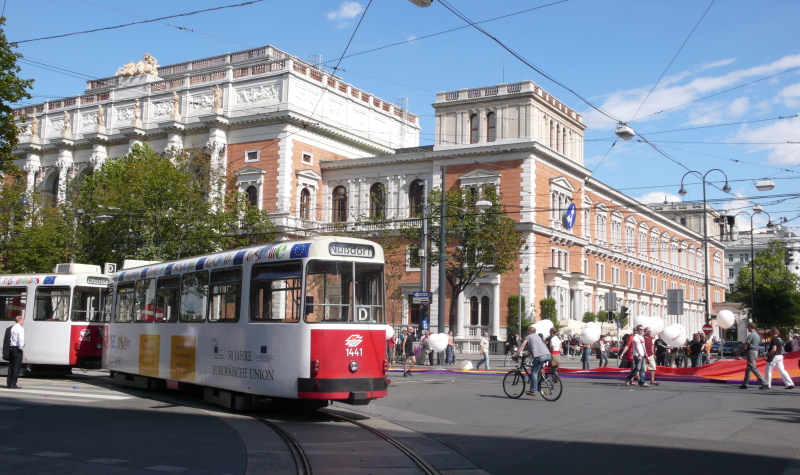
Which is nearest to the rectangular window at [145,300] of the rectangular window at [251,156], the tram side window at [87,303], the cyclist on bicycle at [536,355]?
the tram side window at [87,303]

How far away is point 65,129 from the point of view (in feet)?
214

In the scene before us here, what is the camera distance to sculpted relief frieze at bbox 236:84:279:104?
5484 centimetres

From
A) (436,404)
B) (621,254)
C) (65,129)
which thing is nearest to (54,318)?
→ (436,404)

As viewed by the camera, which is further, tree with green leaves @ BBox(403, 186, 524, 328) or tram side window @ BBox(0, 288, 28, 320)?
tree with green leaves @ BBox(403, 186, 524, 328)

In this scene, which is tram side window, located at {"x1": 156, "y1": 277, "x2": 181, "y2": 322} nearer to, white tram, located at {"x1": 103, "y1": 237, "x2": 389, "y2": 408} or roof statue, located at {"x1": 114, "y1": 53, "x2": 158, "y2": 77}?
white tram, located at {"x1": 103, "y1": 237, "x2": 389, "y2": 408}

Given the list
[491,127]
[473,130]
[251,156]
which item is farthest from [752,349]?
[251,156]

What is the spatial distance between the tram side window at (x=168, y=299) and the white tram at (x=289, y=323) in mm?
646

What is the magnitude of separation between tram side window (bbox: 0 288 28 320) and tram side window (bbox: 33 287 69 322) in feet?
1.83

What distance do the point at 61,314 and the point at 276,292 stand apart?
38.3ft

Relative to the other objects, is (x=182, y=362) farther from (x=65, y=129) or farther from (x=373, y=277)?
(x=65, y=129)

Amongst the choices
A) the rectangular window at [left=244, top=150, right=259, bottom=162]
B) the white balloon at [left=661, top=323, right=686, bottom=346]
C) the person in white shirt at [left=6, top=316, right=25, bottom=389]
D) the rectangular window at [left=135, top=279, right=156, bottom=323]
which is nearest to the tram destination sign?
the rectangular window at [left=135, top=279, right=156, bottom=323]

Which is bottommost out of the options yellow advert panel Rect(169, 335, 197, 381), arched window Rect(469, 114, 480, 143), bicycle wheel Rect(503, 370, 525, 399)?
bicycle wheel Rect(503, 370, 525, 399)

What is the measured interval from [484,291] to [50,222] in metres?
27.5

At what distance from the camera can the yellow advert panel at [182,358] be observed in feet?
55.1
